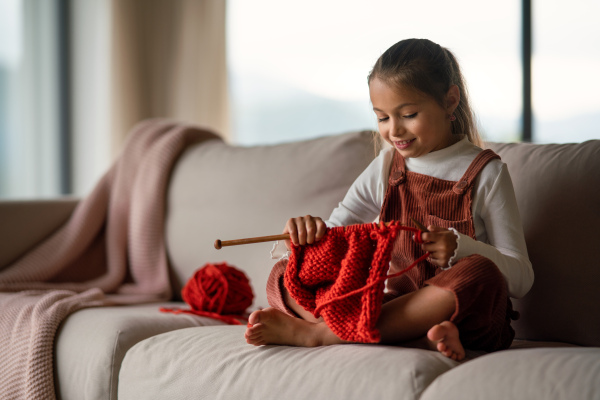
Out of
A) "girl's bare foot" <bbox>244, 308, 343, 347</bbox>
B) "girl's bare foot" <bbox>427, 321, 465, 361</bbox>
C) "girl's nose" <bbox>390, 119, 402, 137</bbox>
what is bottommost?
"girl's bare foot" <bbox>244, 308, 343, 347</bbox>

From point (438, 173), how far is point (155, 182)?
997mm

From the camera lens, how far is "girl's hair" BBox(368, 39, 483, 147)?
42.4 inches

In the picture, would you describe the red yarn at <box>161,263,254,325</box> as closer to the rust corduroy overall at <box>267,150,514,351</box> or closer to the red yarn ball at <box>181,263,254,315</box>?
the red yarn ball at <box>181,263,254,315</box>

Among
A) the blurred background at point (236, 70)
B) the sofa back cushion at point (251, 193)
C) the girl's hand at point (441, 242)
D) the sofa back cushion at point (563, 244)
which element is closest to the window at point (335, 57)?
the blurred background at point (236, 70)

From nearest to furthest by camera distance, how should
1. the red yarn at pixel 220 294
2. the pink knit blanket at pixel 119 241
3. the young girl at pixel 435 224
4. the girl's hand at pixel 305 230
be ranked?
1. the young girl at pixel 435 224
2. the girl's hand at pixel 305 230
3. the red yarn at pixel 220 294
4. the pink knit blanket at pixel 119 241

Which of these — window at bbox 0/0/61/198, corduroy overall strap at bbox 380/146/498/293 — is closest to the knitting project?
corduroy overall strap at bbox 380/146/498/293

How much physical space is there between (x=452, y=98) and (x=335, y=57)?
5.26ft

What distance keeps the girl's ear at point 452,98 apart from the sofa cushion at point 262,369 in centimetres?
45

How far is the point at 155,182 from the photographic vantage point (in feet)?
6.16

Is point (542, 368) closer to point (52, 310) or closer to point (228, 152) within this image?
point (52, 310)

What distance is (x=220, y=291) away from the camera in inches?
55.4

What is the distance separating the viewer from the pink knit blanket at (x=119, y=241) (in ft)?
5.67

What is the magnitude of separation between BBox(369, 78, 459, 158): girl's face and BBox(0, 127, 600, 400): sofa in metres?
0.24

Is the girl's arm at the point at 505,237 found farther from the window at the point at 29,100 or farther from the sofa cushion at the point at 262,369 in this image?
the window at the point at 29,100
